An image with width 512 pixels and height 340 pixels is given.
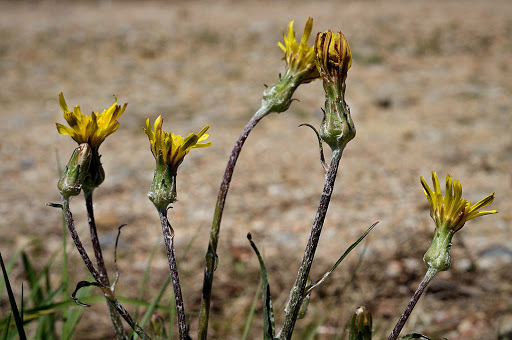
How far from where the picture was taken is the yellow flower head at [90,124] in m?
1.26

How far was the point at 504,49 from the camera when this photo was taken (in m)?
7.56

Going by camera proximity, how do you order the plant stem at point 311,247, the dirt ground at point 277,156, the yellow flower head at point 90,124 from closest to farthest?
the plant stem at point 311,247 < the yellow flower head at point 90,124 < the dirt ground at point 277,156

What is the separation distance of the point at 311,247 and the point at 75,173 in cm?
55

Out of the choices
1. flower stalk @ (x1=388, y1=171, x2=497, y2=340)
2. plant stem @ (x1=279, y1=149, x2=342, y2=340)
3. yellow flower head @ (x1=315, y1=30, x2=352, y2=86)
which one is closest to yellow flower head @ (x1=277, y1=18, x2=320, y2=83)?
yellow flower head @ (x1=315, y1=30, x2=352, y2=86)

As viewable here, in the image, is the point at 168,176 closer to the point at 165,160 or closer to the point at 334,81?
the point at 165,160

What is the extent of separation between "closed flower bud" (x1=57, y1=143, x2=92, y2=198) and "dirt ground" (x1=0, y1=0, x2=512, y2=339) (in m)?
0.61

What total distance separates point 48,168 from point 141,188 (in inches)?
36.5

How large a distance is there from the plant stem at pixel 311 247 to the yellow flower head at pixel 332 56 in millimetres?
167

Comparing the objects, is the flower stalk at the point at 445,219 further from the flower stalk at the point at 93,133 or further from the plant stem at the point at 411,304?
the flower stalk at the point at 93,133

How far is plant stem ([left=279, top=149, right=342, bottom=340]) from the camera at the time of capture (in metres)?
1.15

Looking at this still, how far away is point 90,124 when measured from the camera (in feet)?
4.16

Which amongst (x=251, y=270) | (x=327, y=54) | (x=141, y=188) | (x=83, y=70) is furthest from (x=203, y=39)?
(x=327, y=54)

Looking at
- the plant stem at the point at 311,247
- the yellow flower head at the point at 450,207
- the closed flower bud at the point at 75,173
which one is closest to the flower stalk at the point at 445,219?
the yellow flower head at the point at 450,207

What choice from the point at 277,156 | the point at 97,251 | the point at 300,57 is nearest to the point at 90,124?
the point at 97,251
